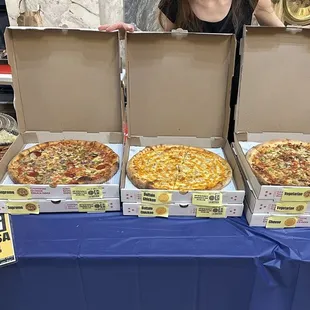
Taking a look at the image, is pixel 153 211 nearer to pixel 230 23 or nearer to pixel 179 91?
pixel 179 91

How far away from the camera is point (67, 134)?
4.99 ft

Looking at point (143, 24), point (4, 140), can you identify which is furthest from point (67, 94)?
point (143, 24)

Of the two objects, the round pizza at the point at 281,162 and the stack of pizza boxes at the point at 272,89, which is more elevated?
the stack of pizza boxes at the point at 272,89

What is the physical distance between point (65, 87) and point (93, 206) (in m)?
0.55

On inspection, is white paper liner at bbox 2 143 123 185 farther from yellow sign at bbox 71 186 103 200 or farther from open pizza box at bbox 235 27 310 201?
open pizza box at bbox 235 27 310 201

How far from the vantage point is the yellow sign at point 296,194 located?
105 centimetres

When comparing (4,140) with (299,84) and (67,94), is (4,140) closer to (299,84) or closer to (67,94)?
(67,94)

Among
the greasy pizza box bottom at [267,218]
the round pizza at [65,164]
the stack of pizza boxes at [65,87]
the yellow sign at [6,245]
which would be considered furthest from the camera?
the stack of pizza boxes at [65,87]

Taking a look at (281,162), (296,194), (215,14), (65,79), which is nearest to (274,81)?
(281,162)

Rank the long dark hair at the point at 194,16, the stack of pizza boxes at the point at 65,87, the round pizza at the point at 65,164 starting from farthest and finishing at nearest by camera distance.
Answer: the long dark hair at the point at 194,16
the stack of pizza boxes at the point at 65,87
the round pizza at the point at 65,164

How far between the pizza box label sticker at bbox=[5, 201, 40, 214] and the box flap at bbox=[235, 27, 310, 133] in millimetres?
841

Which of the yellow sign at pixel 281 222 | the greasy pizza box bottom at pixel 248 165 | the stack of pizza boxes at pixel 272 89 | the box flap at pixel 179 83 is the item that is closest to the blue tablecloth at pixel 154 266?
the yellow sign at pixel 281 222

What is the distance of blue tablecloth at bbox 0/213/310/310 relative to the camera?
102cm

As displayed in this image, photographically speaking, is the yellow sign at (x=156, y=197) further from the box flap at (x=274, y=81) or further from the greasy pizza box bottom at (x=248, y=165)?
the box flap at (x=274, y=81)
